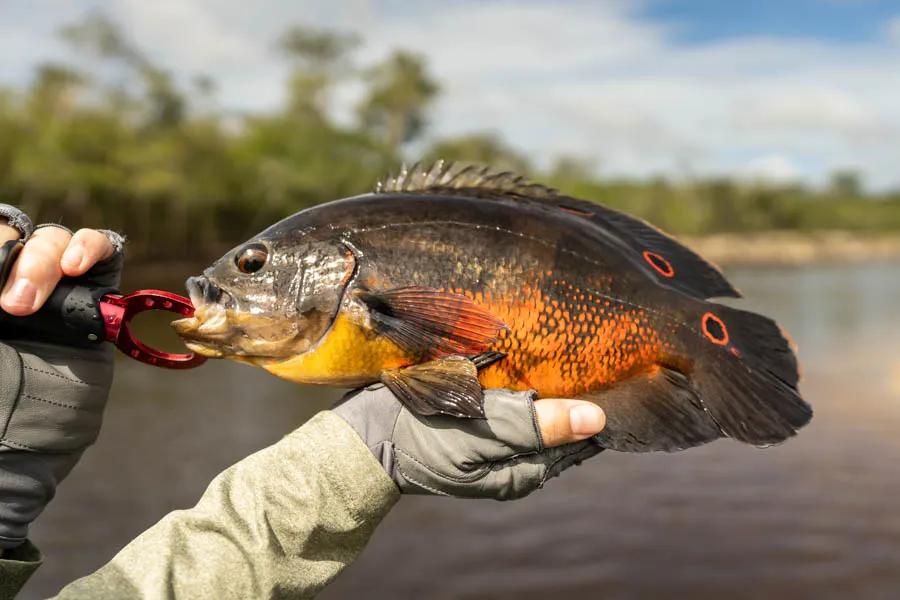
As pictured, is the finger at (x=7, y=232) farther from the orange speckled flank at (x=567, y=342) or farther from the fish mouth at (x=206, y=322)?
the orange speckled flank at (x=567, y=342)

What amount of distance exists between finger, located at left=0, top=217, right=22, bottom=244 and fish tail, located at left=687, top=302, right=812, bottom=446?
2144 mm

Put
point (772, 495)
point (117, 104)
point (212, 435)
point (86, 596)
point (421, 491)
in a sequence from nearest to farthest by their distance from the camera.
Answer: point (86, 596) < point (421, 491) < point (772, 495) < point (212, 435) < point (117, 104)

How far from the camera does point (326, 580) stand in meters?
2.43

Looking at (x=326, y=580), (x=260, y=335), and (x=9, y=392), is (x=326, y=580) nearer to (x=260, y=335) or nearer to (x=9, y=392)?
(x=260, y=335)

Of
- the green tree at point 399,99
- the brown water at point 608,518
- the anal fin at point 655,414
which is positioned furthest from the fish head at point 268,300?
the green tree at point 399,99

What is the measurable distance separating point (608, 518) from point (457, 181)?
27.8 ft

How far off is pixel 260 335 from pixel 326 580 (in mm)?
798

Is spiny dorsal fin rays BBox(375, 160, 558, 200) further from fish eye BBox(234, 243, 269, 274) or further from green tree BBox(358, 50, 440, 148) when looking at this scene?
green tree BBox(358, 50, 440, 148)

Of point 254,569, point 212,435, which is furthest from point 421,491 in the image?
point 212,435

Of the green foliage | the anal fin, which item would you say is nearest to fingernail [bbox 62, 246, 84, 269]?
the anal fin

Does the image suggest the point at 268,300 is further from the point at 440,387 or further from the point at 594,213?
the point at 594,213

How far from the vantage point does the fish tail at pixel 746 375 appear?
2629 millimetres

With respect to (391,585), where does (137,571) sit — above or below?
above

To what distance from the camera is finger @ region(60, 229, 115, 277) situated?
225cm
